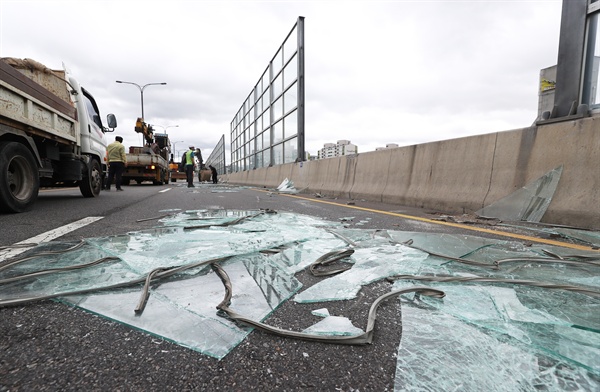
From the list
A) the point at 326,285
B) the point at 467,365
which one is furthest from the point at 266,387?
the point at 326,285

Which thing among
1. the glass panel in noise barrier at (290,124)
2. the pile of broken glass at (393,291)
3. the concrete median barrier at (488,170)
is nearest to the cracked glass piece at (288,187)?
the glass panel in noise barrier at (290,124)

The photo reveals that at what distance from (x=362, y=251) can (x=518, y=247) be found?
1.25 metres

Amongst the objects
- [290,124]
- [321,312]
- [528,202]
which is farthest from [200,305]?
[290,124]

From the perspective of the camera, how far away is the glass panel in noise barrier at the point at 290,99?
1160cm

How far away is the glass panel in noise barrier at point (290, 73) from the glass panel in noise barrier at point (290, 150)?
2.25 metres

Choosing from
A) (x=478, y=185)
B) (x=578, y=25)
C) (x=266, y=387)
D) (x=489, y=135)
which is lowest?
(x=266, y=387)

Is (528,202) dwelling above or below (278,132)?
below

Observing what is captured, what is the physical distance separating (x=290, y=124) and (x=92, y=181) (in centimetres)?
728

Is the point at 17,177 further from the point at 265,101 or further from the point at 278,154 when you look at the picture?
the point at 265,101

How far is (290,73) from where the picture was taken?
40.0ft

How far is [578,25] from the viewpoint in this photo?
384cm

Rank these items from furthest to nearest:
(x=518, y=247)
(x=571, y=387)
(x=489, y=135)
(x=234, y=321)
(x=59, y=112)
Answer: (x=59, y=112)
(x=489, y=135)
(x=518, y=247)
(x=234, y=321)
(x=571, y=387)

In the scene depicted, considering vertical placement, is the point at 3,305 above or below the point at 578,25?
below

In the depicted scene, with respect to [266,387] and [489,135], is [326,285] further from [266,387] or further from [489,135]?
[489,135]
